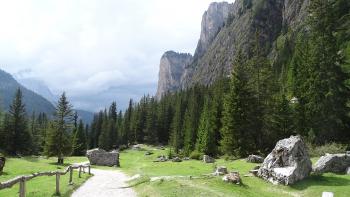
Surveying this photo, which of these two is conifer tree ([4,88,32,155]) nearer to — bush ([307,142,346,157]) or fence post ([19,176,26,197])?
bush ([307,142,346,157])

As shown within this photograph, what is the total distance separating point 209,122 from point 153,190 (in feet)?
215

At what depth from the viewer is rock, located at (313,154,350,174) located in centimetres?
4169

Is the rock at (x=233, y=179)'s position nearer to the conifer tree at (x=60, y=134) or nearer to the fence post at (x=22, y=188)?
the fence post at (x=22, y=188)

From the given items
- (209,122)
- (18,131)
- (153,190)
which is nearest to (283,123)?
(209,122)

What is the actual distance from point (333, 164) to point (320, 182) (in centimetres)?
582

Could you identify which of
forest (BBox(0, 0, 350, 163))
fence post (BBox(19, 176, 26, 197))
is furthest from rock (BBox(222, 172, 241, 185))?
forest (BBox(0, 0, 350, 163))

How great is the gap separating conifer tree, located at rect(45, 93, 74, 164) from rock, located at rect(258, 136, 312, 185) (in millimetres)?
61535

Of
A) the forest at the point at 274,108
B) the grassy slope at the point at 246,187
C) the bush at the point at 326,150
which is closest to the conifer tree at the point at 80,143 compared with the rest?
the forest at the point at 274,108

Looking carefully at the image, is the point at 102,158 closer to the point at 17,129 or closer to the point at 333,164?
the point at 17,129

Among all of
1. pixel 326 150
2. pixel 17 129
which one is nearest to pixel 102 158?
pixel 326 150

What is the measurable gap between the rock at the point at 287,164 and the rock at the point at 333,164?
184 centimetres

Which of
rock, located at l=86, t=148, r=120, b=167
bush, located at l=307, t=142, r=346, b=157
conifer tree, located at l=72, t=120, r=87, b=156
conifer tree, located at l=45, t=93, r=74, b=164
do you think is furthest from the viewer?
conifer tree, located at l=72, t=120, r=87, b=156

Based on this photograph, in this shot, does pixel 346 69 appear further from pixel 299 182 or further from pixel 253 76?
pixel 299 182

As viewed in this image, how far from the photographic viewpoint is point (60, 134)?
95.2 meters
